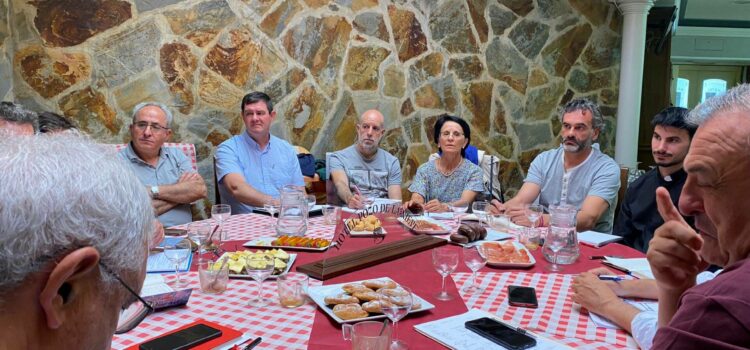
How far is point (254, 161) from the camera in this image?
3.61m

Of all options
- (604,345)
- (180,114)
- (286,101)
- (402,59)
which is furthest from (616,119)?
(604,345)

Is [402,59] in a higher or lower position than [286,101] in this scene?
higher

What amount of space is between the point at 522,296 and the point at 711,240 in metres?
0.55

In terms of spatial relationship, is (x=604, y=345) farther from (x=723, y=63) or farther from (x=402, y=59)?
(x=723, y=63)

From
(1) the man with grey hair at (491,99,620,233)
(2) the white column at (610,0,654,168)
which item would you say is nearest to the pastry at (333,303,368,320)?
(1) the man with grey hair at (491,99,620,233)

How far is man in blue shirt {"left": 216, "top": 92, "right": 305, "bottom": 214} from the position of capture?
3.44 metres

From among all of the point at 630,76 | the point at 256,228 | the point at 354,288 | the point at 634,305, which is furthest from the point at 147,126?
A: the point at 630,76

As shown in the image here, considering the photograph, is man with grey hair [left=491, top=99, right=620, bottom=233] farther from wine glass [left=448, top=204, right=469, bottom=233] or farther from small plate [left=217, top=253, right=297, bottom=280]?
small plate [left=217, top=253, right=297, bottom=280]

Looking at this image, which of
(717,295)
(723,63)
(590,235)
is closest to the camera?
(717,295)

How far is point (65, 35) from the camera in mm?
3539

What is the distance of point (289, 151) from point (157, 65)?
46.6 inches

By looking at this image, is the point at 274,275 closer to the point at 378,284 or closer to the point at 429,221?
the point at 378,284

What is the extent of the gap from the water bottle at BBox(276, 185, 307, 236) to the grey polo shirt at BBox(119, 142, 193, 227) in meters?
1.01

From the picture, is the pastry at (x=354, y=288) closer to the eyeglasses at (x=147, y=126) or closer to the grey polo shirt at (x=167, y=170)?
the grey polo shirt at (x=167, y=170)
